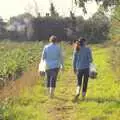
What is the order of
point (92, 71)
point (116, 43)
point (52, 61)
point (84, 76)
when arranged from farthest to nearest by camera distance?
1. point (116, 43)
2. point (52, 61)
3. point (84, 76)
4. point (92, 71)

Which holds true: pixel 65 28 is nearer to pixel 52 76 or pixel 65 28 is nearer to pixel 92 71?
pixel 52 76

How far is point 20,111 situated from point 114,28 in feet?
32.4

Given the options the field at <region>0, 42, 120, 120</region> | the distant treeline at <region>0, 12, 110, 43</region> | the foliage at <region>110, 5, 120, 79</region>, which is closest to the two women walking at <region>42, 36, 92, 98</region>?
the field at <region>0, 42, 120, 120</region>

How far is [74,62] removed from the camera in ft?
51.2

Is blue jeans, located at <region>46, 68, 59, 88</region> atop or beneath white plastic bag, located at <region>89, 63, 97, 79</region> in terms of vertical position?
beneath

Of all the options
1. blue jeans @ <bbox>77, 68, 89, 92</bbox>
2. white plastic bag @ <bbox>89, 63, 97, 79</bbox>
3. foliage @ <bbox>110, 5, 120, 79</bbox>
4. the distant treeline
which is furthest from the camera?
the distant treeline

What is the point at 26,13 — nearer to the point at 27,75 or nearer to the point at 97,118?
the point at 27,75

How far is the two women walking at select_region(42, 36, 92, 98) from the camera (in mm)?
15380

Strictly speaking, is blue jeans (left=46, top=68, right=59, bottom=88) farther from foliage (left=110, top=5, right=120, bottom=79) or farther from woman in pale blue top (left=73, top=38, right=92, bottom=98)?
foliage (left=110, top=5, right=120, bottom=79)

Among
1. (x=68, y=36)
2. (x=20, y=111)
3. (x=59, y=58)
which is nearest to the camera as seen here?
(x=20, y=111)

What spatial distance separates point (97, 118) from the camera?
40.6 feet

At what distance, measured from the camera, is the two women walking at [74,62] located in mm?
15380

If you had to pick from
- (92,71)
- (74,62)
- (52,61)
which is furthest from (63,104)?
(52,61)

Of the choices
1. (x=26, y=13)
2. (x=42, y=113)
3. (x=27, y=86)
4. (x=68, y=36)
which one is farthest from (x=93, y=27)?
(x=42, y=113)
